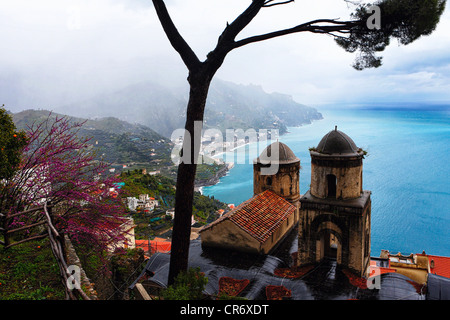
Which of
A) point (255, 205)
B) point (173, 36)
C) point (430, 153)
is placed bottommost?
point (255, 205)

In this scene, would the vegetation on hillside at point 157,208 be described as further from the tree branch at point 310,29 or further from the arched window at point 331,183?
the tree branch at point 310,29

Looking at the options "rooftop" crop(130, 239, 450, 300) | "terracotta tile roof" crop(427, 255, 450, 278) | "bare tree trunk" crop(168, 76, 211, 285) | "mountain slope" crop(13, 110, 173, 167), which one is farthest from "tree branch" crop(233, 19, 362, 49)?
"mountain slope" crop(13, 110, 173, 167)

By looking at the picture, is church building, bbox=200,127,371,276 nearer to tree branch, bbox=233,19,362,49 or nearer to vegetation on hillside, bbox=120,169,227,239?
tree branch, bbox=233,19,362,49

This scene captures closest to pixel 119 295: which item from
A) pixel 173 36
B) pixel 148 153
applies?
pixel 173 36

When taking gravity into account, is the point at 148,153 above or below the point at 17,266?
above

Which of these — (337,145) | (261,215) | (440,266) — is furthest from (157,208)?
(337,145)

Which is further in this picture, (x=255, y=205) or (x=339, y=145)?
(x=255, y=205)
